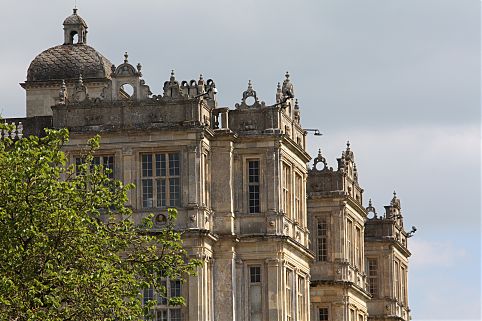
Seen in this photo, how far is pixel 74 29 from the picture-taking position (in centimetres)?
8388

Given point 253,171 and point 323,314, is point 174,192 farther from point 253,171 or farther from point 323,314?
point 323,314

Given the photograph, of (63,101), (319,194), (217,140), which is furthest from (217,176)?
(319,194)

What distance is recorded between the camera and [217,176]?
7231 centimetres

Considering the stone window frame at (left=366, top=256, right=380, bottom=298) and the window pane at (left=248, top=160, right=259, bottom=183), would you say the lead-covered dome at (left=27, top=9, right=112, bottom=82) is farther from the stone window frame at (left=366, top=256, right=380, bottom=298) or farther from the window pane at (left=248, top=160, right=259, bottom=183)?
the stone window frame at (left=366, top=256, right=380, bottom=298)

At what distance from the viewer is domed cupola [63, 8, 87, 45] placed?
83750 millimetres

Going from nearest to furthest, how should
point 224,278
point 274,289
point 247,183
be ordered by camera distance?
point 224,278
point 274,289
point 247,183

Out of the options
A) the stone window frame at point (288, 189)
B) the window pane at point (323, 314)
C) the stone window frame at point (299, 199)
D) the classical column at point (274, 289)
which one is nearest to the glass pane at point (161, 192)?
the classical column at point (274, 289)

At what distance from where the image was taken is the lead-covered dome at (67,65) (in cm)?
8231

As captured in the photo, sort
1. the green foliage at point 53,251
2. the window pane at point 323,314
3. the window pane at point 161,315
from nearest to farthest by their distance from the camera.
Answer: the green foliage at point 53,251 → the window pane at point 161,315 → the window pane at point 323,314

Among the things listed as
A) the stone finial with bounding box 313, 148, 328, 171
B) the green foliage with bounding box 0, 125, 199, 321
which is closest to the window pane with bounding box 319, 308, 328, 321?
the stone finial with bounding box 313, 148, 328, 171

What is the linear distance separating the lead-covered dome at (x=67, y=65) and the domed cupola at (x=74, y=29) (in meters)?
Answer: 0.53

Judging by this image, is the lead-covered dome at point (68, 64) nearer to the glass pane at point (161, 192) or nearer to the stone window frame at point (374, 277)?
the glass pane at point (161, 192)

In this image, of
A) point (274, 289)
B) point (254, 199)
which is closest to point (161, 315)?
point (274, 289)

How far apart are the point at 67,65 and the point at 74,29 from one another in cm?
223
